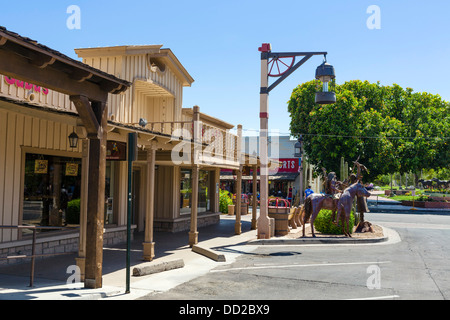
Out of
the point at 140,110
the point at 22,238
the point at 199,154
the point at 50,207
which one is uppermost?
the point at 140,110

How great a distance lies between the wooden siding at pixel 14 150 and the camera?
9.06 meters

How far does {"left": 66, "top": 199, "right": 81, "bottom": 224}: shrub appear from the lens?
440 inches

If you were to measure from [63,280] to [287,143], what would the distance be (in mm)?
39843

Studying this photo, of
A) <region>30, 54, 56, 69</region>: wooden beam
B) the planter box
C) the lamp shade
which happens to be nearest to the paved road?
<region>30, 54, 56, 69</region>: wooden beam

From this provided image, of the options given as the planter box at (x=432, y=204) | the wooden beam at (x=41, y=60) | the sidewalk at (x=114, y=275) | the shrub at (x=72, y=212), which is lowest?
the sidewalk at (x=114, y=275)

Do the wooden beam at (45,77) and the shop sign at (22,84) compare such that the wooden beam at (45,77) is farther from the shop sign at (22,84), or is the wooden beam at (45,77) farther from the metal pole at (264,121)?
the metal pole at (264,121)

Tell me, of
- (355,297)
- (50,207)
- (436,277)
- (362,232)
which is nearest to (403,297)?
(355,297)

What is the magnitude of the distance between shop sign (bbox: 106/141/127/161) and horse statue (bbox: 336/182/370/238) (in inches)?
322

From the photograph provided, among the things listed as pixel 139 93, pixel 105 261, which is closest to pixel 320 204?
pixel 139 93

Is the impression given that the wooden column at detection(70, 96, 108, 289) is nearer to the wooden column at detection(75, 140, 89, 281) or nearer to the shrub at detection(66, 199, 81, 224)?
the wooden column at detection(75, 140, 89, 281)

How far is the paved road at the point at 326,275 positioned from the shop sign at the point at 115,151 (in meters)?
3.66

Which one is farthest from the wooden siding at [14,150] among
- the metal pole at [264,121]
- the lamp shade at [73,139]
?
the metal pole at [264,121]

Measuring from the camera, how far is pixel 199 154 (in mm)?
12914
